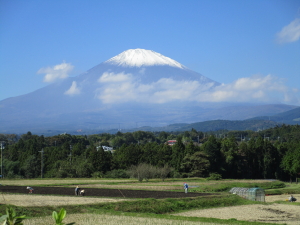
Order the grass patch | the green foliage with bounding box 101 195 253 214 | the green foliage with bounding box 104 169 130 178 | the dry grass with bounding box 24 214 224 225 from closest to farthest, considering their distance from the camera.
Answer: the dry grass with bounding box 24 214 224 225, the grass patch, the green foliage with bounding box 101 195 253 214, the green foliage with bounding box 104 169 130 178

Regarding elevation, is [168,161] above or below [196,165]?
above

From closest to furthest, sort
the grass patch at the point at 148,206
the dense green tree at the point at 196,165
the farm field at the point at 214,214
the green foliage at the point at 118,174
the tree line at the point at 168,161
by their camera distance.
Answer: the farm field at the point at 214,214, the grass patch at the point at 148,206, the green foliage at the point at 118,174, the dense green tree at the point at 196,165, the tree line at the point at 168,161

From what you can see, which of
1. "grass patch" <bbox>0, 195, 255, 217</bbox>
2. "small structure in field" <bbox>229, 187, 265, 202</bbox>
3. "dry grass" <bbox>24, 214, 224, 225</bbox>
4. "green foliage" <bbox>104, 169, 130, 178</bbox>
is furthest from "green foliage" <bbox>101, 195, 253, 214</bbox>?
"green foliage" <bbox>104, 169, 130, 178</bbox>

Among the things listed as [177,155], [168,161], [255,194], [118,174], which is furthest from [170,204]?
[168,161]

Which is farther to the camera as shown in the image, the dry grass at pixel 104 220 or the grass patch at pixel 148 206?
the grass patch at pixel 148 206

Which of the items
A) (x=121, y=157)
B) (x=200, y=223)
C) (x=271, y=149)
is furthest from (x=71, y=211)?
(x=271, y=149)

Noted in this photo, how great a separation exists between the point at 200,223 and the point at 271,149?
1970 inches

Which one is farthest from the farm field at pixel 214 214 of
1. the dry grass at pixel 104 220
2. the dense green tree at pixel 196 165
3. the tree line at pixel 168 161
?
the dense green tree at pixel 196 165

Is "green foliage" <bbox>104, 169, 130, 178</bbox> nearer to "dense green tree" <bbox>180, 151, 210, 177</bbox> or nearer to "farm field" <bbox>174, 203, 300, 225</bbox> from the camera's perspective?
"dense green tree" <bbox>180, 151, 210, 177</bbox>

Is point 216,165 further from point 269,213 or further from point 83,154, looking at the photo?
point 269,213

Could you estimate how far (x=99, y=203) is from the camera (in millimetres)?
22844

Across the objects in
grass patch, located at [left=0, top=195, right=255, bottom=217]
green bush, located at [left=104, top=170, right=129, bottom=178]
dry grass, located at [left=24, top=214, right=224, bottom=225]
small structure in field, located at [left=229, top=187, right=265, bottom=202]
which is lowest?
green bush, located at [left=104, top=170, right=129, bottom=178]

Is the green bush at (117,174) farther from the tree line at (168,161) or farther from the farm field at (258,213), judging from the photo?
the farm field at (258,213)

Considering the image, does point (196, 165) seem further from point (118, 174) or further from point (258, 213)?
point (258, 213)
